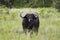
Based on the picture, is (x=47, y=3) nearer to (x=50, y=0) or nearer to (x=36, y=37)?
(x=50, y=0)

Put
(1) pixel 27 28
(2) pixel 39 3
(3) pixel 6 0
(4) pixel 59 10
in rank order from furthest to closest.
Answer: (3) pixel 6 0, (2) pixel 39 3, (4) pixel 59 10, (1) pixel 27 28

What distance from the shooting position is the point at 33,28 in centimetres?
1440

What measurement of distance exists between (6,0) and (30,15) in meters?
35.6

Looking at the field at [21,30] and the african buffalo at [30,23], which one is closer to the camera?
the field at [21,30]

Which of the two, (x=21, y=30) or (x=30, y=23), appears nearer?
(x=30, y=23)

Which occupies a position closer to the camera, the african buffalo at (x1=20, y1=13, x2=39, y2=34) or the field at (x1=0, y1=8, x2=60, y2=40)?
the field at (x1=0, y1=8, x2=60, y2=40)

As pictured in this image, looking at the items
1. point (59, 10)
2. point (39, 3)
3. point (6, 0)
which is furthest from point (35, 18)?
point (6, 0)

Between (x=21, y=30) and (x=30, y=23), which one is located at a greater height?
(x=30, y=23)

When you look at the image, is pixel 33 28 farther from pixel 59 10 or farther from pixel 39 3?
pixel 39 3

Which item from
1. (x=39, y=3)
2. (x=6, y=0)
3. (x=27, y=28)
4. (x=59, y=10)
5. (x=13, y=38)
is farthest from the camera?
(x=6, y=0)

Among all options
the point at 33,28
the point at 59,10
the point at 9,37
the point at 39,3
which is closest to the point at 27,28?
the point at 33,28

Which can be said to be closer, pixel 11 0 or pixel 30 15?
pixel 30 15

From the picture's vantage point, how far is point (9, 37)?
11.1 metres

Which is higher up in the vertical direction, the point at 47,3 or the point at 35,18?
the point at 35,18
